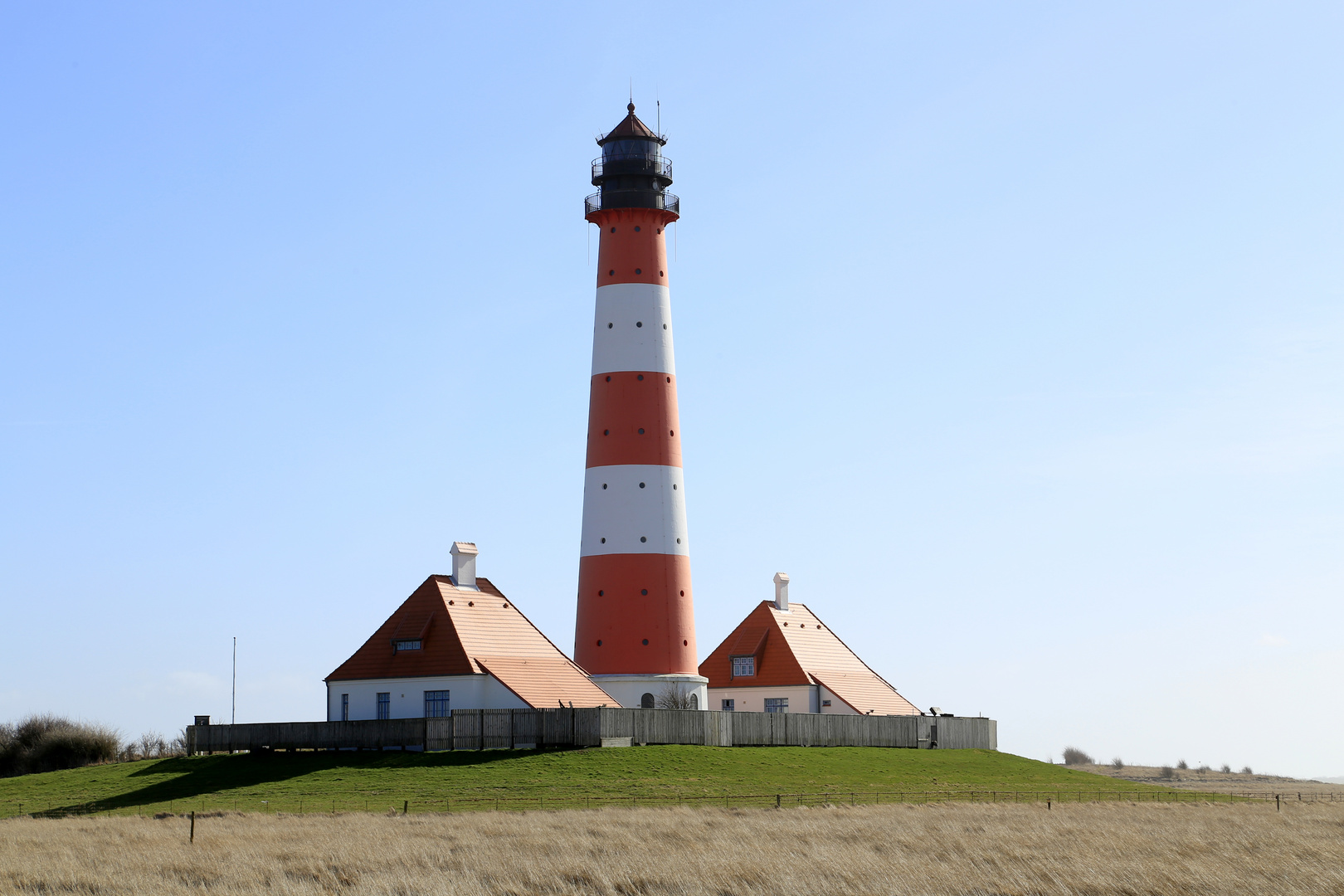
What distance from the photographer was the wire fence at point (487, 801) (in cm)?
3881

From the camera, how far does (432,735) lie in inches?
1940

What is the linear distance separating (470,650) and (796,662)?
17.6m

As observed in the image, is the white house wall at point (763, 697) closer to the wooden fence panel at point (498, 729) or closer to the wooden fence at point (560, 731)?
the wooden fence at point (560, 731)

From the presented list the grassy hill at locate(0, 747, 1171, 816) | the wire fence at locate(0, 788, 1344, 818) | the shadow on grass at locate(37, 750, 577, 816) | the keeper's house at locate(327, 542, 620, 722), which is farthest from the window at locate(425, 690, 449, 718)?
the wire fence at locate(0, 788, 1344, 818)

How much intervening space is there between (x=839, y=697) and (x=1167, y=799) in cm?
1817

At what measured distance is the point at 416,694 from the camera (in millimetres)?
52750

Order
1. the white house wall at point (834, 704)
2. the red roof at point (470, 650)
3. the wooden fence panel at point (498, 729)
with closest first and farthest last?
the wooden fence panel at point (498, 729) < the red roof at point (470, 650) < the white house wall at point (834, 704)

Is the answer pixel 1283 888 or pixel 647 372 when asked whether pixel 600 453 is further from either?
pixel 1283 888

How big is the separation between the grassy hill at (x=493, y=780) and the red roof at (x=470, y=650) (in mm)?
4252

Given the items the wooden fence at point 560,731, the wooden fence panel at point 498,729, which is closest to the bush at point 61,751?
the wooden fence at point 560,731

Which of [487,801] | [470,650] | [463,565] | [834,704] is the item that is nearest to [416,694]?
[470,650]

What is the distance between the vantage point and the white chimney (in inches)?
2244

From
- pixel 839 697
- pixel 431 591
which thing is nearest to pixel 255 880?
pixel 431 591

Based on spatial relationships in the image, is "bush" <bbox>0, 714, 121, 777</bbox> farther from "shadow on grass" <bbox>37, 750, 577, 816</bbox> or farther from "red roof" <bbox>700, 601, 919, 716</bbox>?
"red roof" <bbox>700, 601, 919, 716</bbox>
